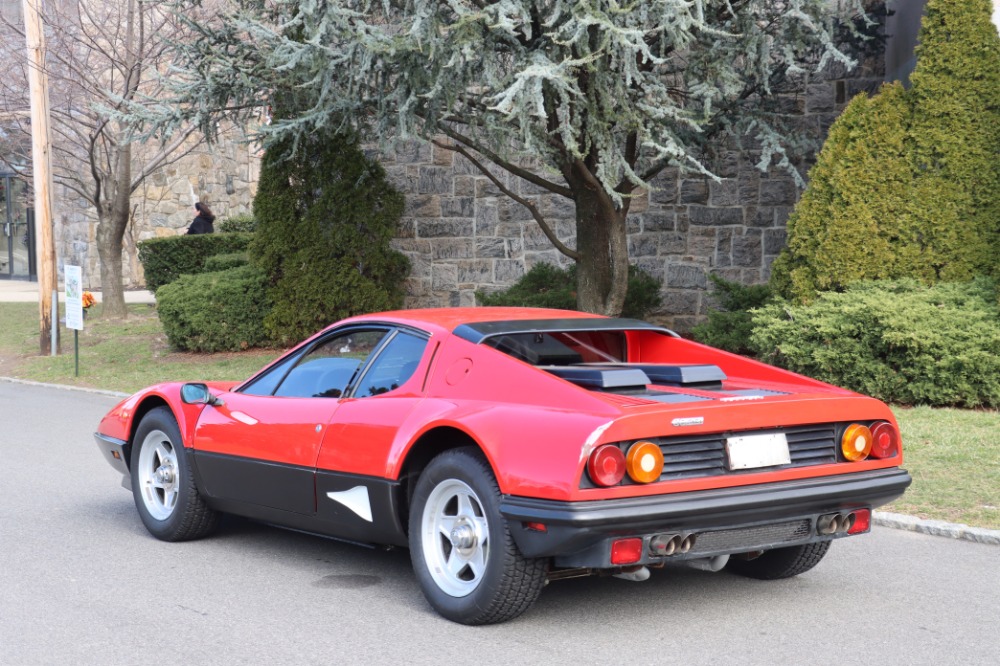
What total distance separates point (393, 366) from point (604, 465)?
58.7 inches

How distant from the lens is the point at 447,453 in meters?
5.18

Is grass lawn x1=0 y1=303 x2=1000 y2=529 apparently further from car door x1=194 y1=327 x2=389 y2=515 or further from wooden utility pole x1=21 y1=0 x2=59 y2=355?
car door x1=194 y1=327 x2=389 y2=515

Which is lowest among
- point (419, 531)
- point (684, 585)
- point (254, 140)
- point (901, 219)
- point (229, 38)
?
point (684, 585)

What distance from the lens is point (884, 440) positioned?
5422 millimetres

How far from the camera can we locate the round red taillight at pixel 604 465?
4656 mm

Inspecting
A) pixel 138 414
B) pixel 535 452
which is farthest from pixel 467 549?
pixel 138 414

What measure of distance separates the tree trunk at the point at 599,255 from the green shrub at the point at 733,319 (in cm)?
104

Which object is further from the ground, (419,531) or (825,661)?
(419,531)

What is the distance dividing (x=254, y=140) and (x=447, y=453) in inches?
389

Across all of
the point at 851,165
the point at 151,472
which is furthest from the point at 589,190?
the point at 151,472

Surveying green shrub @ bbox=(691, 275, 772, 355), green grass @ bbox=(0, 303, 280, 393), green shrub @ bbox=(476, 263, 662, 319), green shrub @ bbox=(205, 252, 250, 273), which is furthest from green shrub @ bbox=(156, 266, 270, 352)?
green shrub @ bbox=(691, 275, 772, 355)

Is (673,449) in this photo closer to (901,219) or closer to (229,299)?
(901,219)

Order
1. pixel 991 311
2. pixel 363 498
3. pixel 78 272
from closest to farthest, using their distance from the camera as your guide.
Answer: pixel 363 498, pixel 991 311, pixel 78 272

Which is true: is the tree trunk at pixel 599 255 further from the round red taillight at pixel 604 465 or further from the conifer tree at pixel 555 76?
the round red taillight at pixel 604 465
